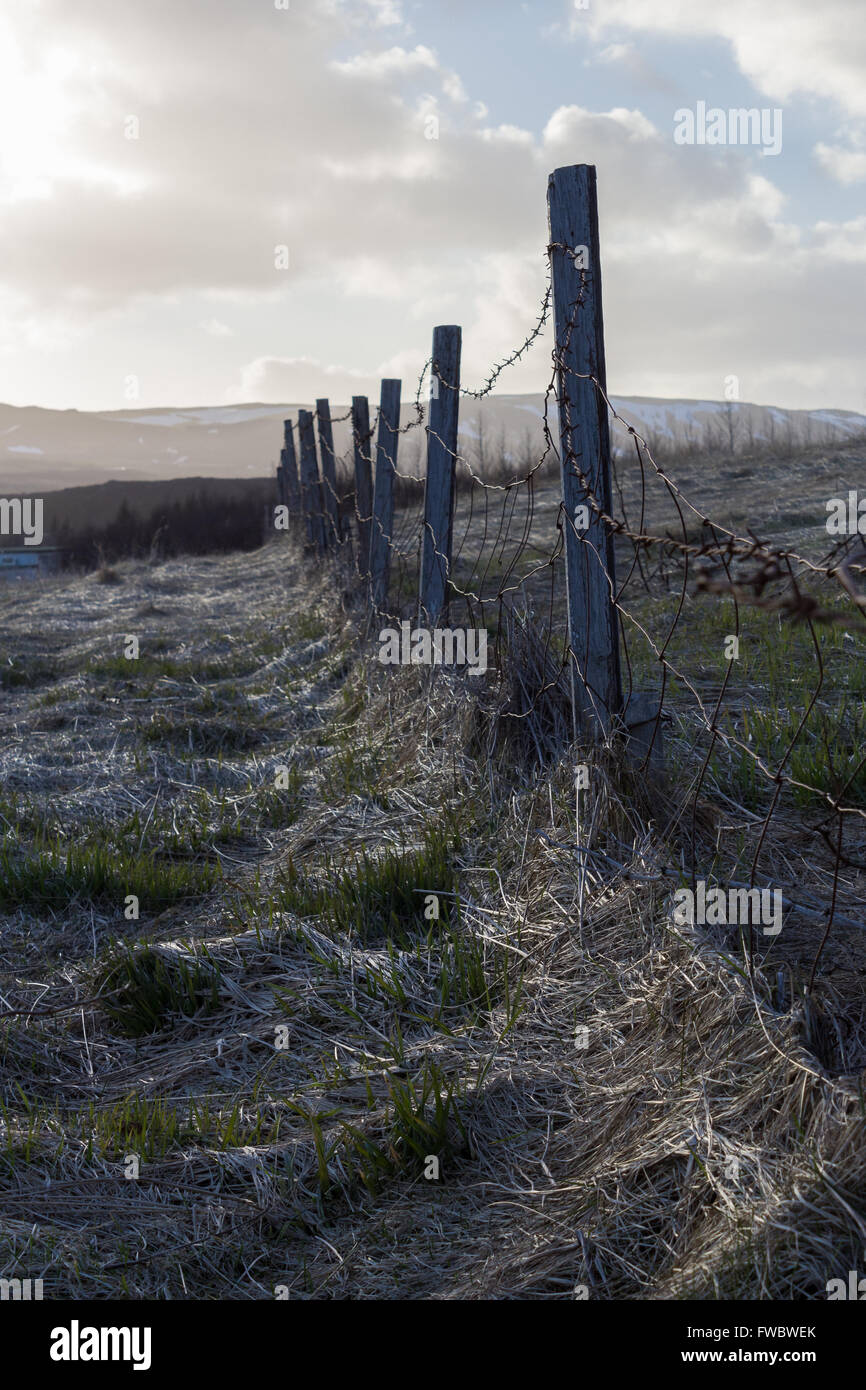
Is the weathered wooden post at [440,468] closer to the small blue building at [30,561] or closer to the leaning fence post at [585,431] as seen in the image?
the leaning fence post at [585,431]

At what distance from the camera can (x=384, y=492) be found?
21.7ft

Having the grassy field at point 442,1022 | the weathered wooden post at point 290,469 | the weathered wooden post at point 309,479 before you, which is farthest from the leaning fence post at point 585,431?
the weathered wooden post at point 290,469

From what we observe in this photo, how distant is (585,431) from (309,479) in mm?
10866

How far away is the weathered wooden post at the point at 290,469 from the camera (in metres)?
18.1

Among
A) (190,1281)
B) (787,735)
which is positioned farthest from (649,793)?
(190,1281)

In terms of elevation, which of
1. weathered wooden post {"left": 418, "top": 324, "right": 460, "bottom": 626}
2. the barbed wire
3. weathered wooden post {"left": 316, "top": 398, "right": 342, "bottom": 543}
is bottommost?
the barbed wire

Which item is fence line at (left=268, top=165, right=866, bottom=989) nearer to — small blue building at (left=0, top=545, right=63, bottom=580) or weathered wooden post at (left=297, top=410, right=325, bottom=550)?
weathered wooden post at (left=297, top=410, right=325, bottom=550)

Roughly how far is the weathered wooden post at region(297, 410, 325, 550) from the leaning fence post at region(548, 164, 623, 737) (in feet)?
29.9

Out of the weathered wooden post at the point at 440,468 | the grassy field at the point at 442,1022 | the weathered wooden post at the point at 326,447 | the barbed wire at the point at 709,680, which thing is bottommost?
the grassy field at the point at 442,1022

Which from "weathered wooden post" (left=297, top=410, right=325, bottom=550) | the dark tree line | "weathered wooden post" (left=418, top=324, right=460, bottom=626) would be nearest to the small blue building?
the dark tree line

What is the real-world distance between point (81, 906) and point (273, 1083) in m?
1.39

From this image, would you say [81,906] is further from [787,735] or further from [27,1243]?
[787,735]

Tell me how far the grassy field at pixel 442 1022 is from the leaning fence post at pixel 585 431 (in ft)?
0.95

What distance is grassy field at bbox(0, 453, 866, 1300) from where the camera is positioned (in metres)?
1.88
